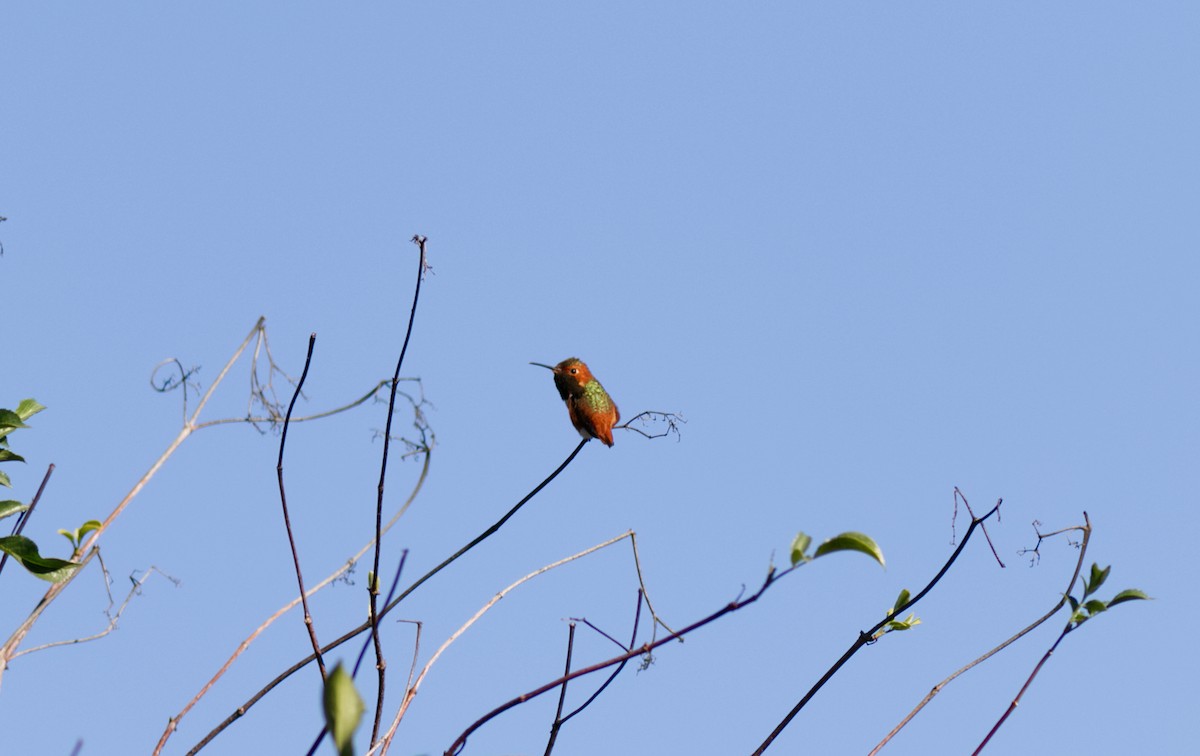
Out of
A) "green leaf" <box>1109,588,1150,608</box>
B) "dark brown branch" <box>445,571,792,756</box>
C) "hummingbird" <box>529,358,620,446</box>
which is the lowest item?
"dark brown branch" <box>445,571,792,756</box>

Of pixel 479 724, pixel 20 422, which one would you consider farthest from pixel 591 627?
pixel 20 422

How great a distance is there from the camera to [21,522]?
2570mm

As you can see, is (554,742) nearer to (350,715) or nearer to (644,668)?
(644,668)

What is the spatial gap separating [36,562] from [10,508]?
283 millimetres

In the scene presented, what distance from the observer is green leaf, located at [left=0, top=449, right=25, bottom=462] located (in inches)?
103

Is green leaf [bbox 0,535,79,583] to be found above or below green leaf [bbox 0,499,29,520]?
below

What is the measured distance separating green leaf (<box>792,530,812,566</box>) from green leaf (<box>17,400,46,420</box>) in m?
1.79

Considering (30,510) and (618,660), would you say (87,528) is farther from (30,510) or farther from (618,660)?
(618,660)

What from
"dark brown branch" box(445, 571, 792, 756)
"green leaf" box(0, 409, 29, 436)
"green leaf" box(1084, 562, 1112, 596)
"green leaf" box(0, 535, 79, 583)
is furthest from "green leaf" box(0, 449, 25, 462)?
"green leaf" box(1084, 562, 1112, 596)

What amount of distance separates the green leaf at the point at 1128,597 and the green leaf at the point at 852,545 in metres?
1.06

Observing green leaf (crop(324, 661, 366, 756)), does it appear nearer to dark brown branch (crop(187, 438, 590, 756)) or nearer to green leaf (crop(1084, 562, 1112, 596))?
dark brown branch (crop(187, 438, 590, 756))

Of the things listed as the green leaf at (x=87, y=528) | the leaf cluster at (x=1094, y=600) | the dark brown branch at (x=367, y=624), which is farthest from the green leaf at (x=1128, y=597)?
the green leaf at (x=87, y=528)

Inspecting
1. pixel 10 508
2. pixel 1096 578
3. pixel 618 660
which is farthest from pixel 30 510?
pixel 1096 578

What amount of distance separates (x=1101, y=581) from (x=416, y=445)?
1843 millimetres
